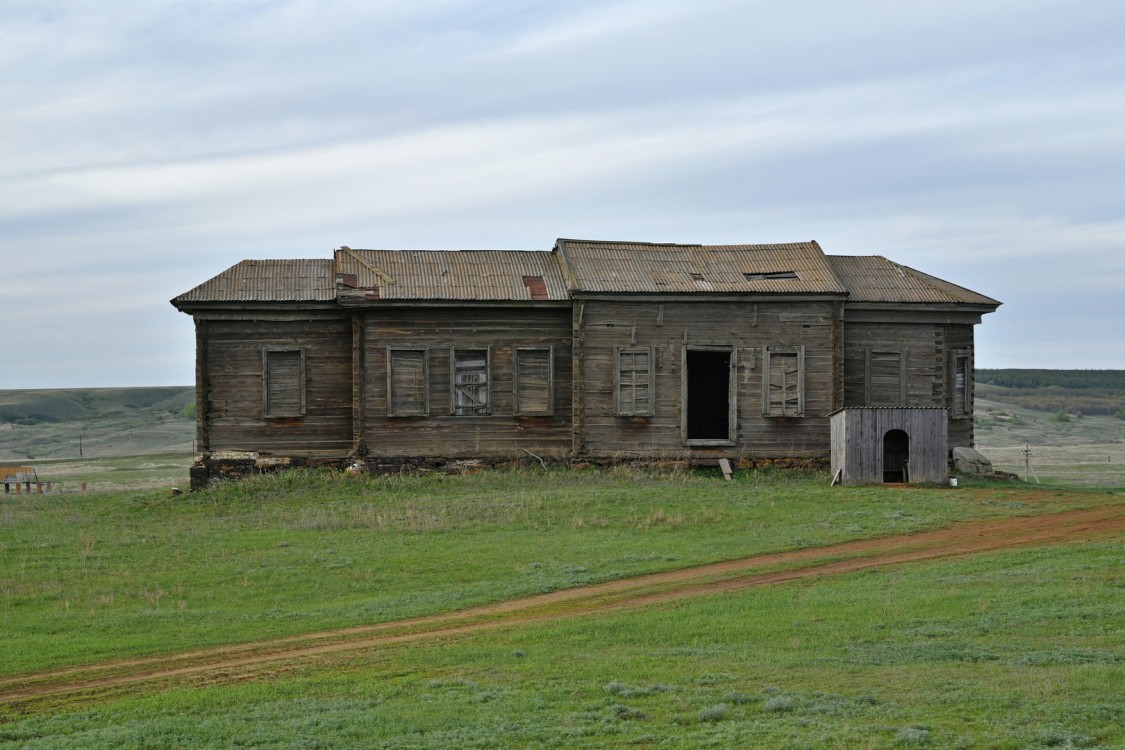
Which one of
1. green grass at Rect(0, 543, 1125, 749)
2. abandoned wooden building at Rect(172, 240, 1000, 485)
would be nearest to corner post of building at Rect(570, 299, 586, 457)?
abandoned wooden building at Rect(172, 240, 1000, 485)

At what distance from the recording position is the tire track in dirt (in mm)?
14086

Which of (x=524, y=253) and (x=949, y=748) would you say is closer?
(x=949, y=748)

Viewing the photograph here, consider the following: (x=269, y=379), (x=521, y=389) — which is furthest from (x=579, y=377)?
(x=269, y=379)

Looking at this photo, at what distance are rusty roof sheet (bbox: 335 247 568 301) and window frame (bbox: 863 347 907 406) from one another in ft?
27.5

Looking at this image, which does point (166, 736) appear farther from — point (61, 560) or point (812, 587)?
point (61, 560)

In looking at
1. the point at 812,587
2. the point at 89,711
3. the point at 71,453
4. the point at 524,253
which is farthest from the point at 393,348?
the point at 71,453

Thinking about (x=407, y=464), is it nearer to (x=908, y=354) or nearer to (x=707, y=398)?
(x=707, y=398)

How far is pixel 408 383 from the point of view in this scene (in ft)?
107

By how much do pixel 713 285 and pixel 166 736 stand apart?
2415 cm

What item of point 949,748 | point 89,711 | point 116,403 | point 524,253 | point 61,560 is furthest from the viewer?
point 116,403

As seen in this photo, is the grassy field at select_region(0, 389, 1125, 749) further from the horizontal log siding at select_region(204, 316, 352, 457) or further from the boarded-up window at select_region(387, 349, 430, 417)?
the boarded-up window at select_region(387, 349, 430, 417)

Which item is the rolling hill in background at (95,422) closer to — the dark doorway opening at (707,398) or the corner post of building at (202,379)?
the corner post of building at (202,379)

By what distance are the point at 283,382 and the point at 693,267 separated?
37.2 feet

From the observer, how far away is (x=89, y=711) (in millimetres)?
12258
